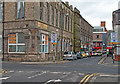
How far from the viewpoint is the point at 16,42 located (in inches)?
1149

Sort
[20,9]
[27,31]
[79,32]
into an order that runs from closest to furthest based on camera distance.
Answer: [27,31], [20,9], [79,32]

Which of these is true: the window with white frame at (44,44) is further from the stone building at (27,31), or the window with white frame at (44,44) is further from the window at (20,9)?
the window at (20,9)

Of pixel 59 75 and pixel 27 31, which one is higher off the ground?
pixel 27 31

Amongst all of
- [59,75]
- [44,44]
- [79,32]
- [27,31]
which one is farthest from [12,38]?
[79,32]

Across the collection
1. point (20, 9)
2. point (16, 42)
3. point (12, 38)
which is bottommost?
point (16, 42)

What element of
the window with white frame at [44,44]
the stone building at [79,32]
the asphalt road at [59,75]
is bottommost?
the asphalt road at [59,75]

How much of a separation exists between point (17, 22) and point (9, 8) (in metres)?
2.94

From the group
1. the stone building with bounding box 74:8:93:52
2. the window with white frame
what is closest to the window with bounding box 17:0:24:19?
the window with white frame

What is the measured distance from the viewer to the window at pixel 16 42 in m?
28.7

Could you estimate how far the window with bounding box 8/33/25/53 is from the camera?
28719mm

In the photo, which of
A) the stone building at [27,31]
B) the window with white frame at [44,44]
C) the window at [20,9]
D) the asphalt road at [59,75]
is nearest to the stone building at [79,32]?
the stone building at [27,31]

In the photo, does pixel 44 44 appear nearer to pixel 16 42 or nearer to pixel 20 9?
pixel 16 42

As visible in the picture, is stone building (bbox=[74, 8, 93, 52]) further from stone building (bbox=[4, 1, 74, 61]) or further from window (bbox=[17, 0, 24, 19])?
window (bbox=[17, 0, 24, 19])

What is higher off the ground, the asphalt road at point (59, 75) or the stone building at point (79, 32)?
the stone building at point (79, 32)
